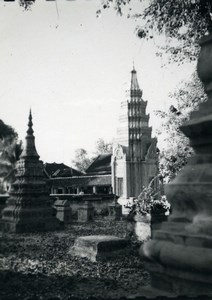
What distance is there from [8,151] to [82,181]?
46.1 ft

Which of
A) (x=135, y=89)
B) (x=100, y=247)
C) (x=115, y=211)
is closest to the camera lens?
(x=100, y=247)

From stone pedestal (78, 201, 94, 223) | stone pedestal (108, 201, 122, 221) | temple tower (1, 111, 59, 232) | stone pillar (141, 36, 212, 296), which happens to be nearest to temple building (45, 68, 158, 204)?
stone pedestal (108, 201, 122, 221)

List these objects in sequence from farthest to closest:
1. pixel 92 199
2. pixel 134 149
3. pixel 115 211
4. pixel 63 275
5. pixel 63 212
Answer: pixel 134 149 < pixel 92 199 < pixel 115 211 < pixel 63 212 < pixel 63 275

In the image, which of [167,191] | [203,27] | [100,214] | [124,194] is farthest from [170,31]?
[124,194]

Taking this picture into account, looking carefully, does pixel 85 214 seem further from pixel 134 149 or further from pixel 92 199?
pixel 134 149

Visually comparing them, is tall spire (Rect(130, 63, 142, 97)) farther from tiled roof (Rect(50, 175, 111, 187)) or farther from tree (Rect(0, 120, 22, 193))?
Result: tree (Rect(0, 120, 22, 193))

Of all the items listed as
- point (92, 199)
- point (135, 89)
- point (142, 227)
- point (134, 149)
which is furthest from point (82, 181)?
point (142, 227)

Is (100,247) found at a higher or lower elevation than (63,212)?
lower

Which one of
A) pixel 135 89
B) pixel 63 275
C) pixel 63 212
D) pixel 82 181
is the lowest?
pixel 63 275

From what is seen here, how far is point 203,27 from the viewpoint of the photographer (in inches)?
331

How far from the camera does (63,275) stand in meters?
7.59

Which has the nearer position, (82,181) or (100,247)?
(100,247)

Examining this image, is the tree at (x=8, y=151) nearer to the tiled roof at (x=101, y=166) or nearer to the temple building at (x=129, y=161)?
the temple building at (x=129, y=161)

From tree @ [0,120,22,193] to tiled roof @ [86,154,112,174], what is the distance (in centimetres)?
1632
